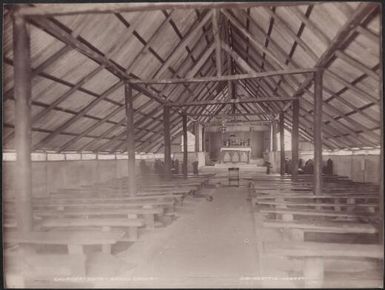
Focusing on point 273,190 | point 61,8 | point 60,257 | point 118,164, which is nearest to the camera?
point 60,257

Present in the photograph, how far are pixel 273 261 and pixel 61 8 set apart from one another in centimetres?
422

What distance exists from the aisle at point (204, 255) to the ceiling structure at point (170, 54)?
8.17 ft

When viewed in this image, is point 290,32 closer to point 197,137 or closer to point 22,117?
point 22,117

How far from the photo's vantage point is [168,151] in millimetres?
10227

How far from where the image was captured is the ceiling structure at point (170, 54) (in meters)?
4.33

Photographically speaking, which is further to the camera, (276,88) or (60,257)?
(276,88)

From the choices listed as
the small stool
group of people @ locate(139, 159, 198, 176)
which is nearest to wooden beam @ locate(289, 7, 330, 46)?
the small stool

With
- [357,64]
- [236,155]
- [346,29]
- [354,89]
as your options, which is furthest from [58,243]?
[236,155]

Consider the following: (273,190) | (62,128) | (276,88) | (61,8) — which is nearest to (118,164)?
(62,128)

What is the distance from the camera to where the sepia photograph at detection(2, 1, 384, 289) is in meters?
3.54

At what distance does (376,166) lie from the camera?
31.6 feet

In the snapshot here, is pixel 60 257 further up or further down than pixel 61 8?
further down

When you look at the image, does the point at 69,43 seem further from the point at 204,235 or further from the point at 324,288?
the point at 324,288

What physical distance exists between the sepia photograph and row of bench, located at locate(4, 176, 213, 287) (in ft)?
0.08
